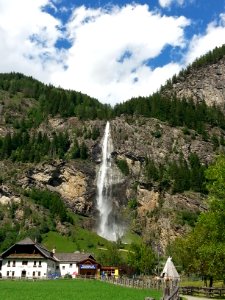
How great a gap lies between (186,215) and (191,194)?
46.4ft

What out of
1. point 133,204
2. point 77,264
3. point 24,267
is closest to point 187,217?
point 133,204

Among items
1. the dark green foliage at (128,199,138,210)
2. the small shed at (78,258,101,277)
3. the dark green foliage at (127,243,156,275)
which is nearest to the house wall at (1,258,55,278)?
the small shed at (78,258,101,277)

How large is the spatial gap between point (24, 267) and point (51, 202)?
6379 cm

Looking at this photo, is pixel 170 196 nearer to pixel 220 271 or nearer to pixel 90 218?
pixel 90 218

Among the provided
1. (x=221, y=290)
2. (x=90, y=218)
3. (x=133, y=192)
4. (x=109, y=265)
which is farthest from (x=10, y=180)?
(x=221, y=290)

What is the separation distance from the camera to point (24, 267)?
120m

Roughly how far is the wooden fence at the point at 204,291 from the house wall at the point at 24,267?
2707 inches

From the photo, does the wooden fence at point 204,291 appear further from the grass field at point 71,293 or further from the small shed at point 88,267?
the small shed at point 88,267

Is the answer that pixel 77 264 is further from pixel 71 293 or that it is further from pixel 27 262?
pixel 71 293

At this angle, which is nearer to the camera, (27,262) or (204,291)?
(204,291)

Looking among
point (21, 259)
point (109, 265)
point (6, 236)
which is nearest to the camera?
point (21, 259)

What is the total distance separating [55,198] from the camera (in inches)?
7293

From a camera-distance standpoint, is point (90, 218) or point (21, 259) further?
point (90, 218)

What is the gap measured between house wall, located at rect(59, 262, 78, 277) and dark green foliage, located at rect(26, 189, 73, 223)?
157 ft
